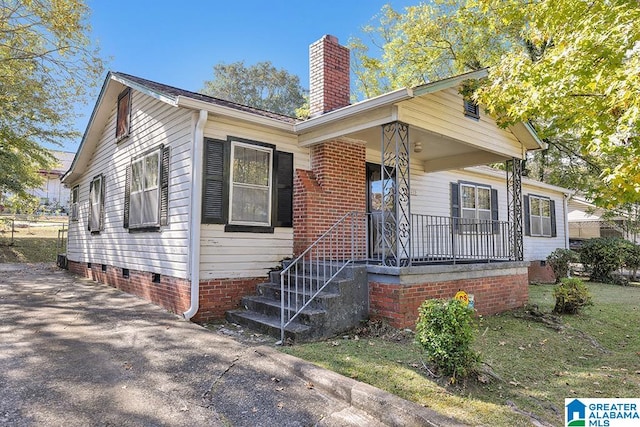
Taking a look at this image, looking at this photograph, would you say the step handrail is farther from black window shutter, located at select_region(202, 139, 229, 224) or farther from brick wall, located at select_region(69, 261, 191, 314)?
brick wall, located at select_region(69, 261, 191, 314)

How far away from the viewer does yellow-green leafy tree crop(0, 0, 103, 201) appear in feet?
35.6

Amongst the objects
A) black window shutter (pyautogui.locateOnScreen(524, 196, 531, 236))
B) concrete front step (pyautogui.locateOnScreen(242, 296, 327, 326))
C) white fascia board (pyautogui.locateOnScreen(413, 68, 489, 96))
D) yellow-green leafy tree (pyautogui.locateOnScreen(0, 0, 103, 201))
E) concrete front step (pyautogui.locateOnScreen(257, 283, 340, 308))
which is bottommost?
concrete front step (pyautogui.locateOnScreen(242, 296, 327, 326))

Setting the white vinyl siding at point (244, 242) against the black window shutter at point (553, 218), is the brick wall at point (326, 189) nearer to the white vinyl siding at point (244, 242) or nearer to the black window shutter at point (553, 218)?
the white vinyl siding at point (244, 242)

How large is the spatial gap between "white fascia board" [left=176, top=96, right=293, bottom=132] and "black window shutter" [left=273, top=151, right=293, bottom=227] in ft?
1.67

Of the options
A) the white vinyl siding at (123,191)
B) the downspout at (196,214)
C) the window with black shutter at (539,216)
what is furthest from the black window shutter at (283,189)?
the window with black shutter at (539,216)

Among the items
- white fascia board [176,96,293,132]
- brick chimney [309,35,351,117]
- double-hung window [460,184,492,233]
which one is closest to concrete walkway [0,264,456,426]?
white fascia board [176,96,293,132]

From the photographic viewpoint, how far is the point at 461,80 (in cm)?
657

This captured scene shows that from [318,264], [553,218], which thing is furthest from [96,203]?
[553,218]

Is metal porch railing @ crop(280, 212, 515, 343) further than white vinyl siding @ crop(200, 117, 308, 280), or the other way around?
white vinyl siding @ crop(200, 117, 308, 280)

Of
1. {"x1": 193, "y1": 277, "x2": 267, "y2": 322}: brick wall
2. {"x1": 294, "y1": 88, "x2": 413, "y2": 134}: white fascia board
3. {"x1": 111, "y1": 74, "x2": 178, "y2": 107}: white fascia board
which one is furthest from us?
{"x1": 111, "y1": 74, "x2": 178, "y2": 107}: white fascia board

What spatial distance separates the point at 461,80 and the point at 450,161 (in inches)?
119

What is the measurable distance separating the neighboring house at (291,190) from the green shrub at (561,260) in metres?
6.73

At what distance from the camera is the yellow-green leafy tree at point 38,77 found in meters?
10.8

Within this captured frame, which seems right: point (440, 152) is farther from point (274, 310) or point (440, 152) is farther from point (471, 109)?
point (274, 310)
